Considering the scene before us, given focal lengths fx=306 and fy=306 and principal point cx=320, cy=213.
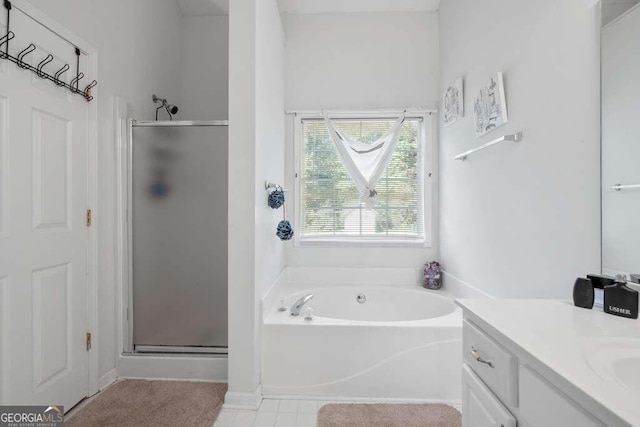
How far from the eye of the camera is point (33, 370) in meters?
1.48

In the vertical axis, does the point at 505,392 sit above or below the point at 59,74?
below

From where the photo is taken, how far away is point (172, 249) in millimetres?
2096

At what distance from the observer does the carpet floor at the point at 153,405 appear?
5.30 feet

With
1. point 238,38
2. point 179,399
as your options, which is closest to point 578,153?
point 238,38

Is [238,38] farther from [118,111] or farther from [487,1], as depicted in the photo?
[487,1]

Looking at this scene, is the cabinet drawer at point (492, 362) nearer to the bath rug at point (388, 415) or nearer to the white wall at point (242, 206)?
the bath rug at point (388, 415)

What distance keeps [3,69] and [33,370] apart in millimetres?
1390

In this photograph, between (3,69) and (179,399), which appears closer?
(3,69)

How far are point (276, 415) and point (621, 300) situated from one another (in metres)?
1.62

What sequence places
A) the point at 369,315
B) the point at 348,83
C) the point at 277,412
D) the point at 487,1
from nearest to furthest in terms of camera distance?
the point at 277,412 → the point at 487,1 → the point at 369,315 → the point at 348,83

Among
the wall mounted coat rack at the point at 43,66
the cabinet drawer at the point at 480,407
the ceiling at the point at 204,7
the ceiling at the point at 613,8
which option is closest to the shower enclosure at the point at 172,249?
the wall mounted coat rack at the point at 43,66

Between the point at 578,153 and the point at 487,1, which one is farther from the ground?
the point at 487,1

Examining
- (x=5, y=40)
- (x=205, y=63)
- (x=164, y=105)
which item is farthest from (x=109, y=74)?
(x=205, y=63)

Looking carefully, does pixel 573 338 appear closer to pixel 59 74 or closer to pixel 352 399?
pixel 352 399
